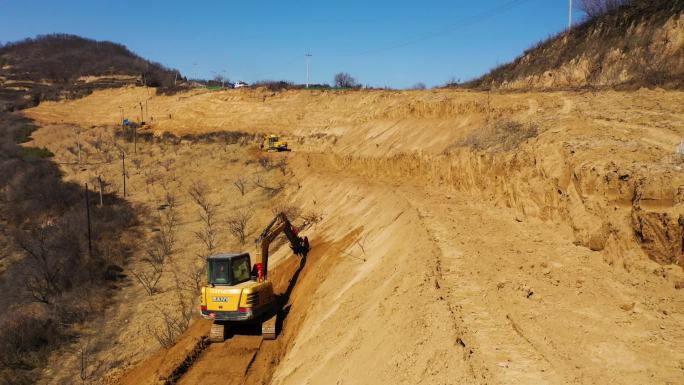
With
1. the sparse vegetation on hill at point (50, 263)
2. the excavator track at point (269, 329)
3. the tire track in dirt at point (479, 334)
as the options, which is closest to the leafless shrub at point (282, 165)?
the sparse vegetation on hill at point (50, 263)

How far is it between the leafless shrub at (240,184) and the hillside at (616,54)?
51.6ft

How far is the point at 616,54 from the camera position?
76.7 feet

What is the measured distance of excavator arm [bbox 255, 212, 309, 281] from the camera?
1534 centimetres

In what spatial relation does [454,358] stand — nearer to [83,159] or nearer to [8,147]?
[83,159]

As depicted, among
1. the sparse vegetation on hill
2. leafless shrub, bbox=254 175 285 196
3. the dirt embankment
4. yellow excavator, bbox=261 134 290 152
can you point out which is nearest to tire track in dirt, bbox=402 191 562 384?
the dirt embankment

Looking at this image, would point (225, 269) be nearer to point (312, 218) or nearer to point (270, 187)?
point (312, 218)

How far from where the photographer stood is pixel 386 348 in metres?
9.05

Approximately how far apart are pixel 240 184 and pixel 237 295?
59.9 feet

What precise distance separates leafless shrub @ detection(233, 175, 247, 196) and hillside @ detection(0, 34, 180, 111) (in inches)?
1493

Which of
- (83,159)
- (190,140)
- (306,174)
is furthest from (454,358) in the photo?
(83,159)

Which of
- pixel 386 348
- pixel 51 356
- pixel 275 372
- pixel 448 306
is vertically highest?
pixel 448 306

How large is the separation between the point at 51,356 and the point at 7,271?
30.7ft

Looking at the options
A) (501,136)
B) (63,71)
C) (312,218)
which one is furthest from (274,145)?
(63,71)

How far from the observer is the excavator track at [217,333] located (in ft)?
47.7
